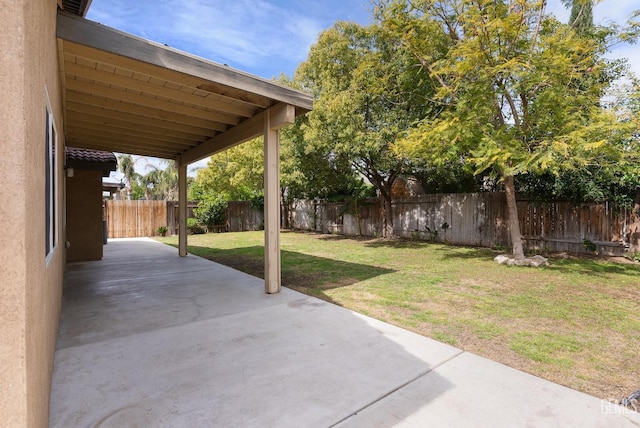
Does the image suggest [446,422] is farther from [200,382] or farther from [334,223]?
[334,223]

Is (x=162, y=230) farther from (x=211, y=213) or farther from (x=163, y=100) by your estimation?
(x=163, y=100)

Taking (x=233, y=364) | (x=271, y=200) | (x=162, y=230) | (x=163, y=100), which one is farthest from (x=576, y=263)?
(x=162, y=230)

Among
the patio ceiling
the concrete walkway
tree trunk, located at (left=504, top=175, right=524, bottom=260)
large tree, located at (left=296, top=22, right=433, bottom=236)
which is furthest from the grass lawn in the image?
large tree, located at (left=296, top=22, right=433, bottom=236)

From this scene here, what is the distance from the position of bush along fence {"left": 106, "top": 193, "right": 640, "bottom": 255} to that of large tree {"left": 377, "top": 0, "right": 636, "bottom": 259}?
6.29 feet

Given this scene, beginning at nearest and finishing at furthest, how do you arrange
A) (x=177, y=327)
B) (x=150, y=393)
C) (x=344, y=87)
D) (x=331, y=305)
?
(x=150, y=393) < (x=177, y=327) < (x=331, y=305) < (x=344, y=87)

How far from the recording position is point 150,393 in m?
2.50

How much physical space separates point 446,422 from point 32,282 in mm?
2460

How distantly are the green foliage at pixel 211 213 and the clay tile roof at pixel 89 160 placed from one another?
9324 mm

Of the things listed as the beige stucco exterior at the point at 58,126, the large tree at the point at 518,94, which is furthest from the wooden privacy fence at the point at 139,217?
the large tree at the point at 518,94

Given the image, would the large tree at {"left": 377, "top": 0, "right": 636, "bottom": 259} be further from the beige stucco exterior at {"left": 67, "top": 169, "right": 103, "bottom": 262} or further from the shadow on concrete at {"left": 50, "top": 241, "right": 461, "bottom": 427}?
the beige stucco exterior at {"left": 67, "top": 169, "right": 103, "bottom": 262}

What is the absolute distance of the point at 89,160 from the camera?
8.12m

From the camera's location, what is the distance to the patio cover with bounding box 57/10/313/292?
3463 millimetres

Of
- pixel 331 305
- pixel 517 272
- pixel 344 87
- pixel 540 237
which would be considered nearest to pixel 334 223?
pixel 344 87

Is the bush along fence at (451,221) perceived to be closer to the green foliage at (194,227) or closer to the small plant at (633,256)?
the small plant at (633,256)
